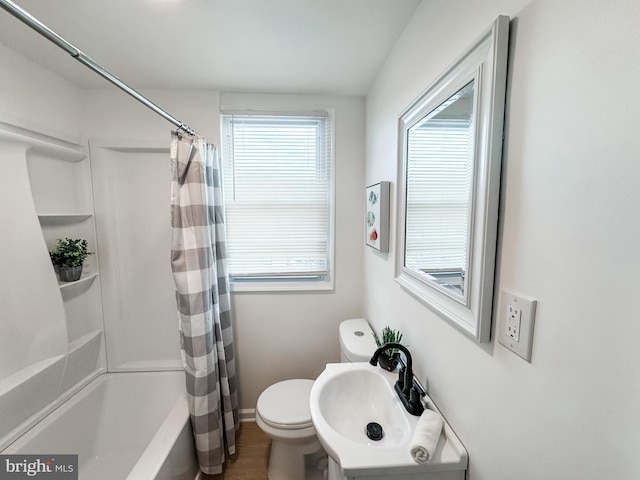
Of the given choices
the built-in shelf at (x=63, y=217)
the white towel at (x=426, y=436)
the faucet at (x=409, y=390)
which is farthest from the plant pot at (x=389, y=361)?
the built-in shelf at (x=63, y=217)

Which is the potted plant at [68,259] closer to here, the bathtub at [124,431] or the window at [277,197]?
the bathtub at [124,431]

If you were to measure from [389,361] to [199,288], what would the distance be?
1025 mm

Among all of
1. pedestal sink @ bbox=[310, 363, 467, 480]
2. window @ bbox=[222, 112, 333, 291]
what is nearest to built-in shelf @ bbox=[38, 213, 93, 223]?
window @ bbox=[222, 112, 333, 291]

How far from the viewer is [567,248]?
Result: 47 centimetres

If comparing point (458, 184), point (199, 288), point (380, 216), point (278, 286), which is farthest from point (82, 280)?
point (458, 184)

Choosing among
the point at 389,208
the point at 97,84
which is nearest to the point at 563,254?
the point at 389,208

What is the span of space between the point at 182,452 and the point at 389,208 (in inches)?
66.0

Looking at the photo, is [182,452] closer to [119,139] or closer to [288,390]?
[288,390]

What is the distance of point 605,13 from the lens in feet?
1.35

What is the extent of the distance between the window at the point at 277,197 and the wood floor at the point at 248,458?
104 centimetres

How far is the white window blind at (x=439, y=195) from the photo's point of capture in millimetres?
754

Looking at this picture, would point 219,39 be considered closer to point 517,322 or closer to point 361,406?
point 517,322

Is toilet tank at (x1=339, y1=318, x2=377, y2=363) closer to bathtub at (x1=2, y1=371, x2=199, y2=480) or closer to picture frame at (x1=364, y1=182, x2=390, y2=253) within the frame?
picture frame at (x1=364, y1=182, x2=390, y2=253)

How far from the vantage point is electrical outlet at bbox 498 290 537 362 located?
0.55m
